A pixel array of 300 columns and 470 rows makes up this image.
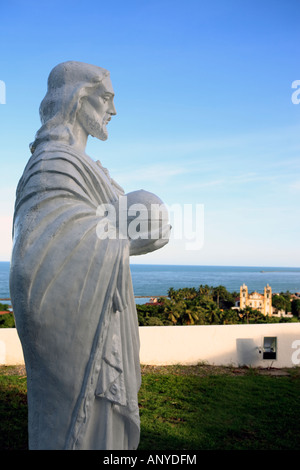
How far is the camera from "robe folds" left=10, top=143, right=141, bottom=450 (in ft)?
6.77

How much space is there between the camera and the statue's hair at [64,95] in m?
2.41

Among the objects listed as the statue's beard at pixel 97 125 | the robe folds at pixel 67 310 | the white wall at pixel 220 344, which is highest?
the statue's beard at pixel 97 125

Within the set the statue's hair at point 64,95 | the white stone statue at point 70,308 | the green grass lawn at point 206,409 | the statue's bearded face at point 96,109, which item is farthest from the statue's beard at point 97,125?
the green grass lawn at point 206,409

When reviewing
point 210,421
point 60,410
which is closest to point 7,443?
point 210,421

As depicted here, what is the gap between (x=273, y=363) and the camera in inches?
537

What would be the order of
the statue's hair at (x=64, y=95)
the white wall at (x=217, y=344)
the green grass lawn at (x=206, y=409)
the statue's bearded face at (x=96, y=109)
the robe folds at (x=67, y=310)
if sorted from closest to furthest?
the robe folds at (x=67, y=310) < the statue's hair at (x=64, y=95) < the statue's bearded face at (x=96, y=109) < the green grass lawn at (x=206, y=409) < the white wall at (x=217, y=344)

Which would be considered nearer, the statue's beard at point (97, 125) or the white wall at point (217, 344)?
the statue's beard at point (97, 125)

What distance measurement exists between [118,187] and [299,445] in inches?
268

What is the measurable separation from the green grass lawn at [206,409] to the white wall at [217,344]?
413mm

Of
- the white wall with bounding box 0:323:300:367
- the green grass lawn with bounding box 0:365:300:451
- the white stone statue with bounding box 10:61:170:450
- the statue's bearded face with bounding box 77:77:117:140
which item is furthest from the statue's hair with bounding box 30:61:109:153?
the white wall with bounding box 0:323:300:367

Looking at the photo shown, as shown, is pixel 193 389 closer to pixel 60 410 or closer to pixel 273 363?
pixel 273 363

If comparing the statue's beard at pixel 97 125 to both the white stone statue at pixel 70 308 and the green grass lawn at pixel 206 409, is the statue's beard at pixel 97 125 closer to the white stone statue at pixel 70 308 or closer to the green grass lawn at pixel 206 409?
the white stone statue at pixel 70 308

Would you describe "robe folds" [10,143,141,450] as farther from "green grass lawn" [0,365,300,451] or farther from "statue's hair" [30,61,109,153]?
"green grass lawn" [0,365,300,451]

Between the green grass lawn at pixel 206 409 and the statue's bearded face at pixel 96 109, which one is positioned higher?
the statue's bearded face at pixel 96 109
